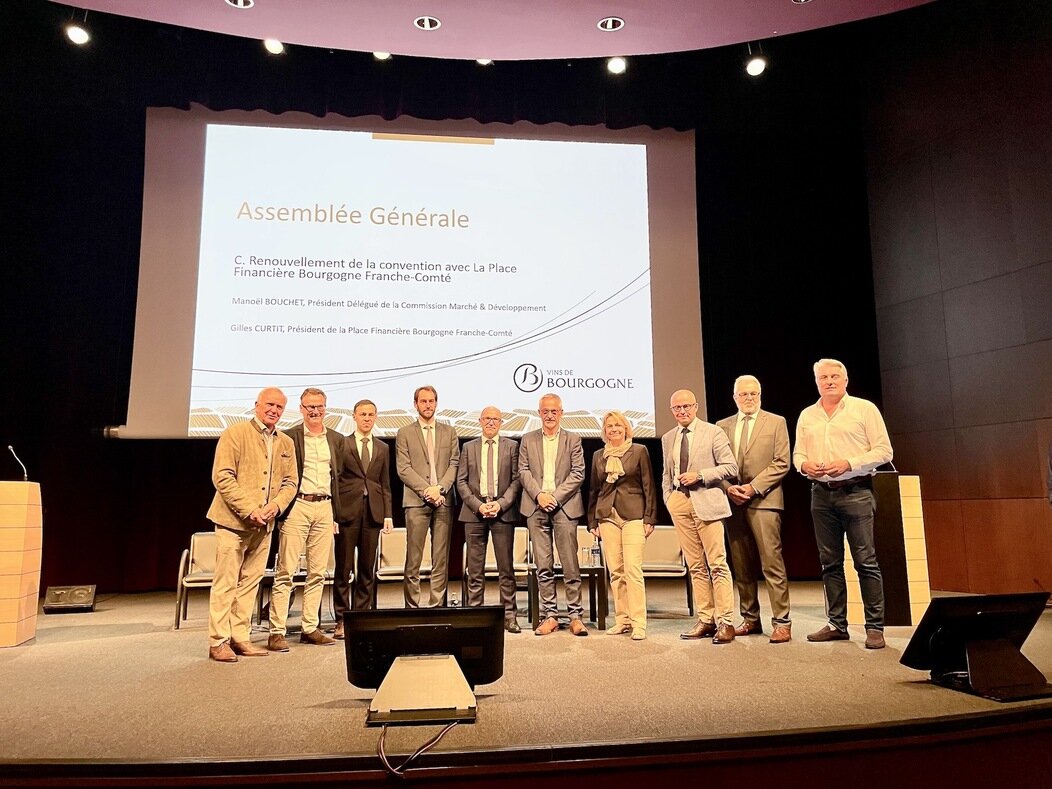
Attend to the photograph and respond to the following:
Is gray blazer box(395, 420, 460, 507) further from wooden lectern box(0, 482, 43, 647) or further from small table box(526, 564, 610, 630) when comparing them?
wooden lectern box(0, 482, 43, 647)

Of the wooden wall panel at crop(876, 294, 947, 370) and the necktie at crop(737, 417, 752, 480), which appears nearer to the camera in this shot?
the necktie at crop(737, 417, 752, 480)

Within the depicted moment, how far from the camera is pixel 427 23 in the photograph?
5.03m

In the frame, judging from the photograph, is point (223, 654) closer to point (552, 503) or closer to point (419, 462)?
point (419, 462)

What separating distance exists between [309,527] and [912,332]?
17.9 ft

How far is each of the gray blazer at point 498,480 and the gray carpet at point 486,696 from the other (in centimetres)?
80

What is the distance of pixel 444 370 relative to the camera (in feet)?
20.0

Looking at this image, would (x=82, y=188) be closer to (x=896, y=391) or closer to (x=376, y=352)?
(x=376, y=352)

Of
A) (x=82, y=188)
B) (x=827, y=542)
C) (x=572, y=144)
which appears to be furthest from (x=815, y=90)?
(x=82, y=188)

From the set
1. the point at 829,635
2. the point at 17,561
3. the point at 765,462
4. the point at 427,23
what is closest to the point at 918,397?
the point at 765,462

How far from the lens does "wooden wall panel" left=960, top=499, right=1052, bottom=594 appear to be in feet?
18.6

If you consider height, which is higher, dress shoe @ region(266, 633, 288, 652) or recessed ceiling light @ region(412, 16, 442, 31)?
recessed ceiling light @ region(412, 16, 442, 31)

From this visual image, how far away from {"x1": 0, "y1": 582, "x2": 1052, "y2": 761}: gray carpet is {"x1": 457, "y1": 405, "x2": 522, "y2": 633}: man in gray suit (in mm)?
469

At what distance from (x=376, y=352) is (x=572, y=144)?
248 cm

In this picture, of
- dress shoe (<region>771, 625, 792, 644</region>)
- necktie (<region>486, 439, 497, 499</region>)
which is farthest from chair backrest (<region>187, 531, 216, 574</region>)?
dress shoe (<region>771, 625, 792, 644</region>)
